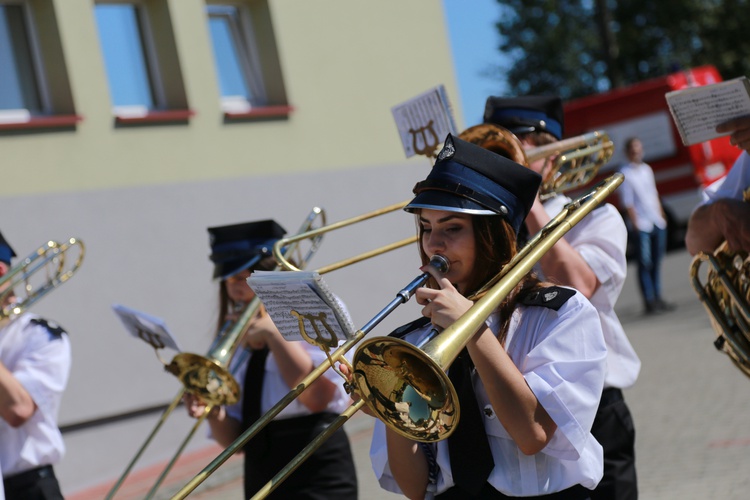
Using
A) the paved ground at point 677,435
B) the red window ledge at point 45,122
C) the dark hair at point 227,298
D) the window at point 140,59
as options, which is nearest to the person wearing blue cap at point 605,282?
the dark hair at point 227,298

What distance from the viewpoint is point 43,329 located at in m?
4.05

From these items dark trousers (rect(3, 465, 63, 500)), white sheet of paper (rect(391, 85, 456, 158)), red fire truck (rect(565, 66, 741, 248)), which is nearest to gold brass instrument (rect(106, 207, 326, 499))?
dark trousers (rect(3, 465, 63, 500))

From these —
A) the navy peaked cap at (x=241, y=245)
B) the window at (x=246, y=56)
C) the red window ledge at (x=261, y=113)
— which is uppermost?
the window at (x=246, y=56)

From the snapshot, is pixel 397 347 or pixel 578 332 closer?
pixel 397 347

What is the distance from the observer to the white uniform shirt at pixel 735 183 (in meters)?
3.52

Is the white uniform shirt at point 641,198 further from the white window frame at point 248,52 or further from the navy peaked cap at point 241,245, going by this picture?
the navy peaked cap at point 241,245

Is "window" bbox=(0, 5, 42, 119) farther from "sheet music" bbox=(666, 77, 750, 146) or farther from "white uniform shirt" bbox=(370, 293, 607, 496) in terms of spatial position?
"white uniform shirt" bbox=(370, 293, 607, 496)

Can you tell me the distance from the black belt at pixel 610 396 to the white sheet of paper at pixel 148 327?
56.3 inches

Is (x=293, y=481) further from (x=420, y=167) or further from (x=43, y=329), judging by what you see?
(x=420, y=167)

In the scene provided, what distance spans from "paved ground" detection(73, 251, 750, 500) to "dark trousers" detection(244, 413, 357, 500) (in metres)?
2.52

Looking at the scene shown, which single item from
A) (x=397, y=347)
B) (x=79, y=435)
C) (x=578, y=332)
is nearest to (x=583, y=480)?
(x=578, y=332)

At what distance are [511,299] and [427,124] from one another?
1343mm

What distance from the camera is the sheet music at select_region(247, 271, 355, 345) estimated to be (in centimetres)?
233

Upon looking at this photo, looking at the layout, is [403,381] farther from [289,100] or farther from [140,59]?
[289,100]
